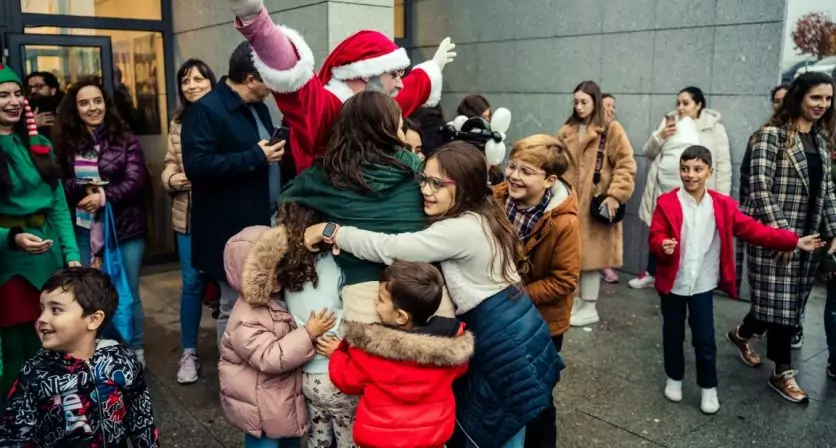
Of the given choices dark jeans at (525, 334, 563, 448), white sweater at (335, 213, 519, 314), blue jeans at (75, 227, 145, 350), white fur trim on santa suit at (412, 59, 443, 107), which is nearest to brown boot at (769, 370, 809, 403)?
dark jeans at (525, 334, 563, 448)

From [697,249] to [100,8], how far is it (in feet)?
20.6

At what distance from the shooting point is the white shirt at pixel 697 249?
4.24 m

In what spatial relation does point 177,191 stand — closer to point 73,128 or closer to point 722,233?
point 73,128

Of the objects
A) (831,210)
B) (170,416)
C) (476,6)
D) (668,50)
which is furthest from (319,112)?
(476,6)

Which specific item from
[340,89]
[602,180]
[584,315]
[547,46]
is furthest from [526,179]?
[547,46]

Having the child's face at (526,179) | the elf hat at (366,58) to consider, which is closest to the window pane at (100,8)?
the elf hat at (366,58)

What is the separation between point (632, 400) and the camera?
460 cm

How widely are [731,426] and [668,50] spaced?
13.4ft

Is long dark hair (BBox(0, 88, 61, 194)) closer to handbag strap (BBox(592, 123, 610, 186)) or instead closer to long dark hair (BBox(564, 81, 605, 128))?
long dark hair (BBox(564, 81, 605, 128))

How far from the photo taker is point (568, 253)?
11.3ft

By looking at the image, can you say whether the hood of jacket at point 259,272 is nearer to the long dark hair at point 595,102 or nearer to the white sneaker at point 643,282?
the long dark hair at point 595,102

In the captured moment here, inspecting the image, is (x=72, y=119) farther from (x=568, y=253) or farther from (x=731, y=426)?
(x=731, y=426)

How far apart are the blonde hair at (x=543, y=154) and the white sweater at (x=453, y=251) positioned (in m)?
0.70

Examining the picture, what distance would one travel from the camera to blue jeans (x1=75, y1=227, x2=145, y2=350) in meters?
4.74
